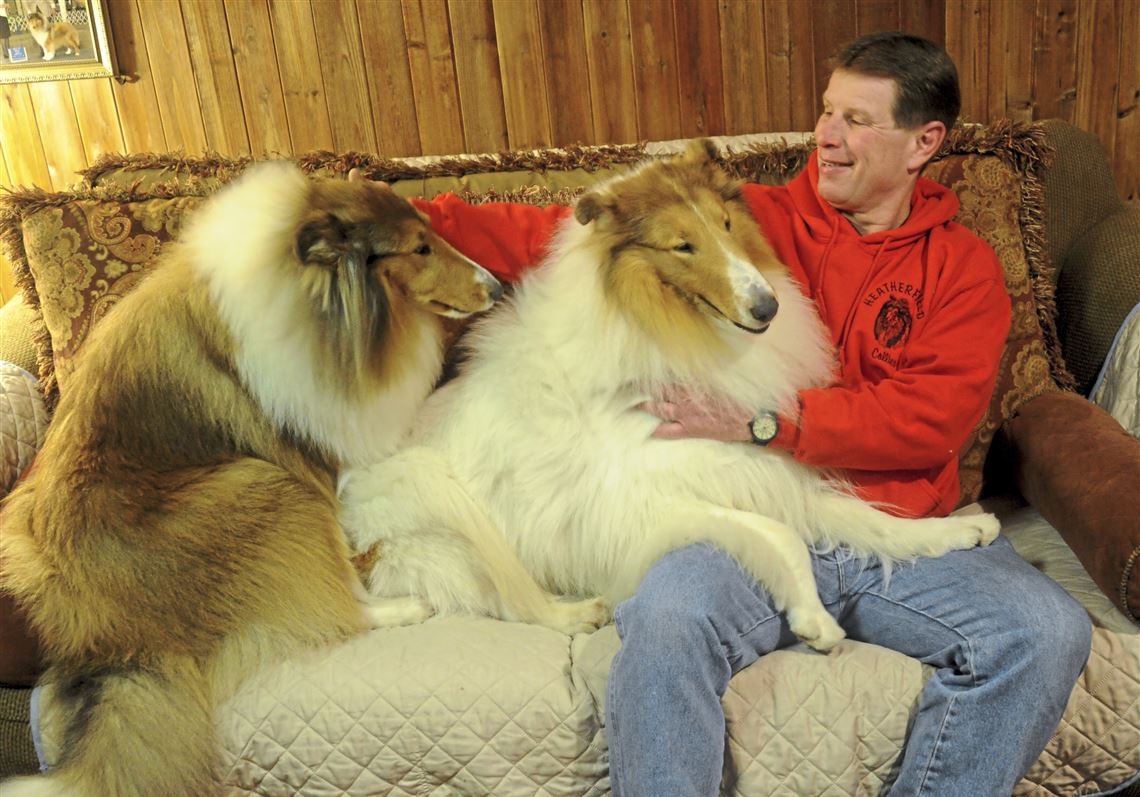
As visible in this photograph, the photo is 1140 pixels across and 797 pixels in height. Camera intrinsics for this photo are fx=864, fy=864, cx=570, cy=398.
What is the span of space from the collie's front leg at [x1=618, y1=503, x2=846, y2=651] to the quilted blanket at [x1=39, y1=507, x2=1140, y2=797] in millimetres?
73

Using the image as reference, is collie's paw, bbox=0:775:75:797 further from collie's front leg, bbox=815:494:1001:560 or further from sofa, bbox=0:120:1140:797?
collie's front leg, bbox=815:494:1001:560

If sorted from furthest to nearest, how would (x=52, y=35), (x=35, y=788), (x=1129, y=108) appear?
(x=52, y=35)
(x=1129, y=108)
(x=35, y=788)

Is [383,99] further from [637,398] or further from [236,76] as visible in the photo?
[637,398]

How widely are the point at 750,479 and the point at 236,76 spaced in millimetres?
2426

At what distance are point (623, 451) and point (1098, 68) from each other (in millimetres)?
2256

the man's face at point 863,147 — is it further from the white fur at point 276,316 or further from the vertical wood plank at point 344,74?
the vertical wood plank at point 344,74

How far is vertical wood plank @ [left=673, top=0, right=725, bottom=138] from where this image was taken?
3.23m

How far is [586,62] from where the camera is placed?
10.5 feet

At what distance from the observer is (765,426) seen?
174 centimetres

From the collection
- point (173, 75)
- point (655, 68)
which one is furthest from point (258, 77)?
point (655, 68)

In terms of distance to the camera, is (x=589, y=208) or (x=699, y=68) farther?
(x=699, y=68)

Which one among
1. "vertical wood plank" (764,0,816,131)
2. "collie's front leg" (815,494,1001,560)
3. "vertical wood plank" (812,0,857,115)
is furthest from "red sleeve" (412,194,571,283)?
"vertical wood plank" (812,0,857,115)

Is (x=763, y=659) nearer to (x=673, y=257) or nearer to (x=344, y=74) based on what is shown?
(x=673, y=257)

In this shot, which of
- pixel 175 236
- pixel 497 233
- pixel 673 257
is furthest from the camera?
pixel 175 236
